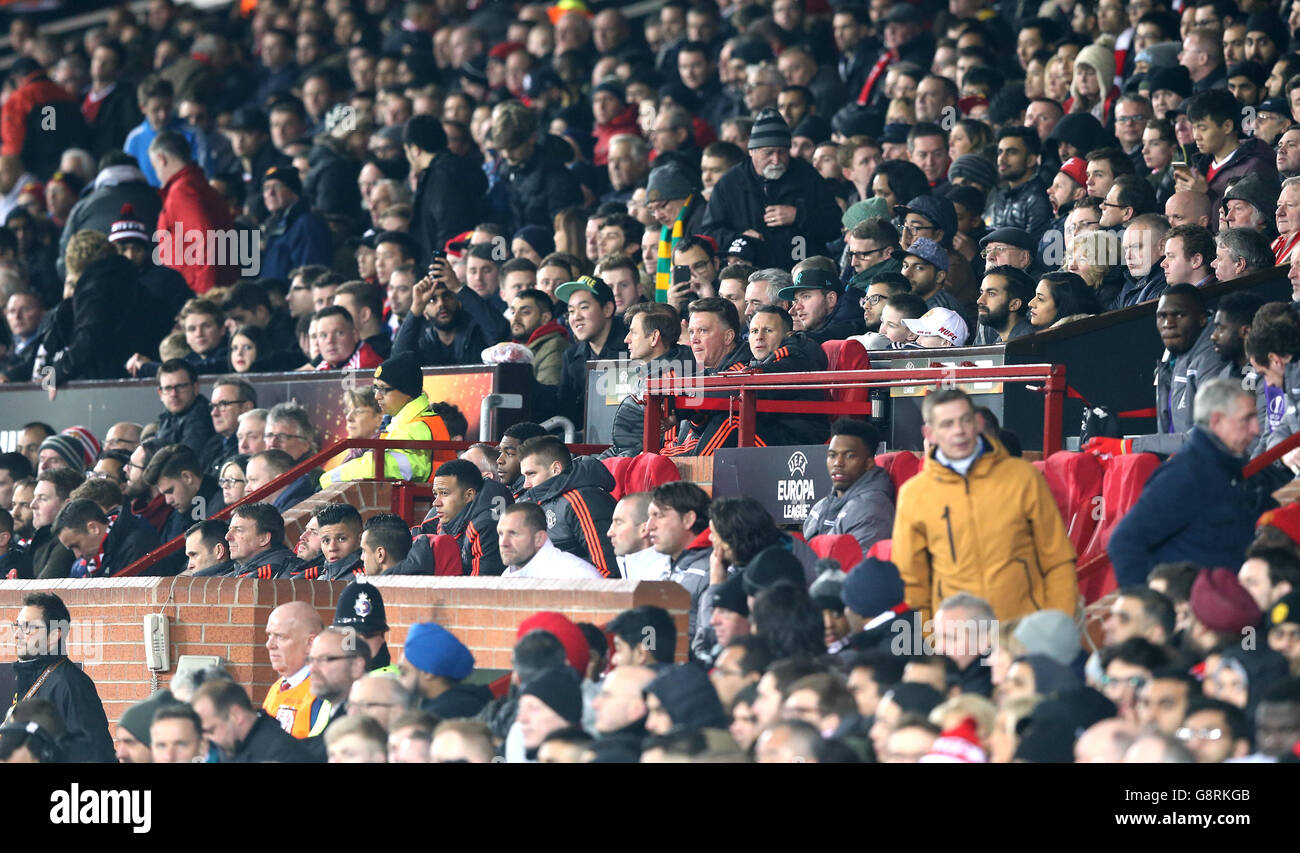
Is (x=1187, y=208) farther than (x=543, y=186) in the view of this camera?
No

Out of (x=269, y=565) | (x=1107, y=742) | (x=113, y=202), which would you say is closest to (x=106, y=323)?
(x=113, y=202)

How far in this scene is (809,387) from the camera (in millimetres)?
10922

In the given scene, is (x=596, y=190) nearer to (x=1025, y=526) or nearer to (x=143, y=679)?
(x=143, y=679)

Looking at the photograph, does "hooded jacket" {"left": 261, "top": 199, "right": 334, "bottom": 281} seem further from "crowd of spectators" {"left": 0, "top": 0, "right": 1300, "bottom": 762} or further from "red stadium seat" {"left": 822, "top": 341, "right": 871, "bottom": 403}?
"red stadium seat" {"left": 822, "top": 341, "right": 871, "bottom": 403}

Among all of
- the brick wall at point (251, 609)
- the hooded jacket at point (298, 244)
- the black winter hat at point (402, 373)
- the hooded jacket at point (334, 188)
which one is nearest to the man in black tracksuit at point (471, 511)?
the brick wall at point (251, 609)

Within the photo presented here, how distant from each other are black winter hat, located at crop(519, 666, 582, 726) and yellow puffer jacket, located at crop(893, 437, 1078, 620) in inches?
57.7

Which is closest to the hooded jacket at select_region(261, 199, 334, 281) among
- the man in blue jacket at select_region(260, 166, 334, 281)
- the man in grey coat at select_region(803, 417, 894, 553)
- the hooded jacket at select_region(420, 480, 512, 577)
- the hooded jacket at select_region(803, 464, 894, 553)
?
the man in blue jacket at select_region(260, 166, 334, 281)

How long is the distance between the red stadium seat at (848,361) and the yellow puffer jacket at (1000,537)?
2.87 metres

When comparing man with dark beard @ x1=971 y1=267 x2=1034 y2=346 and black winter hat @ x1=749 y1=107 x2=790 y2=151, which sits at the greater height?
black winter hat @ x1=749 y1=107 x2=790 y2=151

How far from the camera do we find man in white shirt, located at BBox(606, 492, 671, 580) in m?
10.0

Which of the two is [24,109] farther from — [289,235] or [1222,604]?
[1222,604]

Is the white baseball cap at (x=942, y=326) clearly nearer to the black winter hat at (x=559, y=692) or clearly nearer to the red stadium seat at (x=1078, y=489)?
the red stadium seat at (x=1078, y=489)

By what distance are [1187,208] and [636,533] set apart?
12.8 ft
